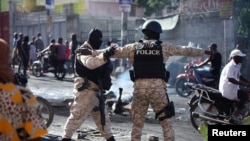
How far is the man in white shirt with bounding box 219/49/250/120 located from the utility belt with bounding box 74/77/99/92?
2544 millimetres

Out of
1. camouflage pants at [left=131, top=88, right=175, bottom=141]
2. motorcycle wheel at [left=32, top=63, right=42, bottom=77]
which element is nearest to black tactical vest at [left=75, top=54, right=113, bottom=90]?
camouflage pants at [left=131, top=88, right=175, bottom=141]

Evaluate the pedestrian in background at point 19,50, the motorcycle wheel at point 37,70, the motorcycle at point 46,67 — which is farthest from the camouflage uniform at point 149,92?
the motorcycle wheel at point 37,70

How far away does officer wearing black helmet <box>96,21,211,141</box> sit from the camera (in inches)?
228

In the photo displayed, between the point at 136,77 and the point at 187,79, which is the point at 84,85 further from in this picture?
the point at 187,79

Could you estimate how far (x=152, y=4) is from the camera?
2906cm

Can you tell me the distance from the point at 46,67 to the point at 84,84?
40.7 ft

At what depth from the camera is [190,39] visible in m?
19.7

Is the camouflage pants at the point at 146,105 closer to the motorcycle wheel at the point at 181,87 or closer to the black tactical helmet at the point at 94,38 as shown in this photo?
the black tactical helmet at the point at 94,38

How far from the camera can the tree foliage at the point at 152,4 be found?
2853 cm

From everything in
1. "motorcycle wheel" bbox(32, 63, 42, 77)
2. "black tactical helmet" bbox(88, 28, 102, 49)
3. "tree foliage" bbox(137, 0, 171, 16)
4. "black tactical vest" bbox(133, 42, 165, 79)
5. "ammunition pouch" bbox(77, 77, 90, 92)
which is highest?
"tree foliage" bbox(137, 0, 171, 16)

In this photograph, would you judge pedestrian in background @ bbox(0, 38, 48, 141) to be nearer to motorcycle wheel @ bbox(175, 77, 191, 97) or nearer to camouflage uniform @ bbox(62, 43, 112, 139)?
camouflage uniform @ bbox(62, 43, 112, 139)

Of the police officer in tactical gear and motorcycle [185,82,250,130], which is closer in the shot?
the police officer in tactical gear

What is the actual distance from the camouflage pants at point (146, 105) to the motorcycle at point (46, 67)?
39.9ft

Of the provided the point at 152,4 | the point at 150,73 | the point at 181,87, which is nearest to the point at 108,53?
the point at 150,73
